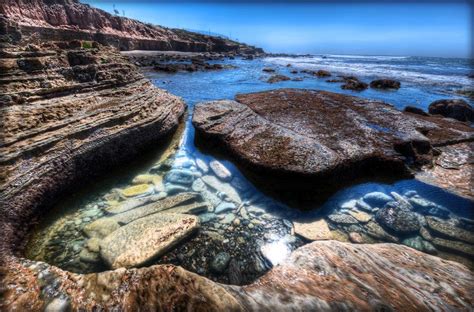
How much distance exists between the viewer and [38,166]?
3602mm

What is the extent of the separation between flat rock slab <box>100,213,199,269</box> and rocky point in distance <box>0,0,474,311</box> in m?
0.04

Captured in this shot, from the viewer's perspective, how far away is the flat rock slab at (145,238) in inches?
113

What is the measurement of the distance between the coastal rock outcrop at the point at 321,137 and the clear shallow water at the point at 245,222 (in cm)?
46

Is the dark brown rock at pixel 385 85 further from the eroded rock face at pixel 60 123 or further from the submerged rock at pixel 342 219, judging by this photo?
the submerged rock at pixel 342 219

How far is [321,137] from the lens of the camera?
5117 mm

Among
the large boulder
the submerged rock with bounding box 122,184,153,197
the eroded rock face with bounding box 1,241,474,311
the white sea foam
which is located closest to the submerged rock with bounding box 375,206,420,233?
the eroded rock face with bounding box 1,241,474,311

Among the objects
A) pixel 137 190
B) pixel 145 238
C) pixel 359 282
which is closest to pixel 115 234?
pixel 145 238

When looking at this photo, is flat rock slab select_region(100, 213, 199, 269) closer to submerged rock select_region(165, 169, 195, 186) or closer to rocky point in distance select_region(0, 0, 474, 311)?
rocky point in distance select_region(0, 0, 474, 311)

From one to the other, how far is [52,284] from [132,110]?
13.7ft

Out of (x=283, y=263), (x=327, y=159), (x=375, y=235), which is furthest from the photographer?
(x=327, y=159)

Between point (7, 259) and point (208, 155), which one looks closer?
point (7, 259)

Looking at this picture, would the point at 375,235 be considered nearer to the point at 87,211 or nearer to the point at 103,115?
the point at 87,211

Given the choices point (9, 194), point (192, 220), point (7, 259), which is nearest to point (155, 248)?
point (192, 220)

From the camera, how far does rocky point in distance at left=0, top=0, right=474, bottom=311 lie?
2061mm
